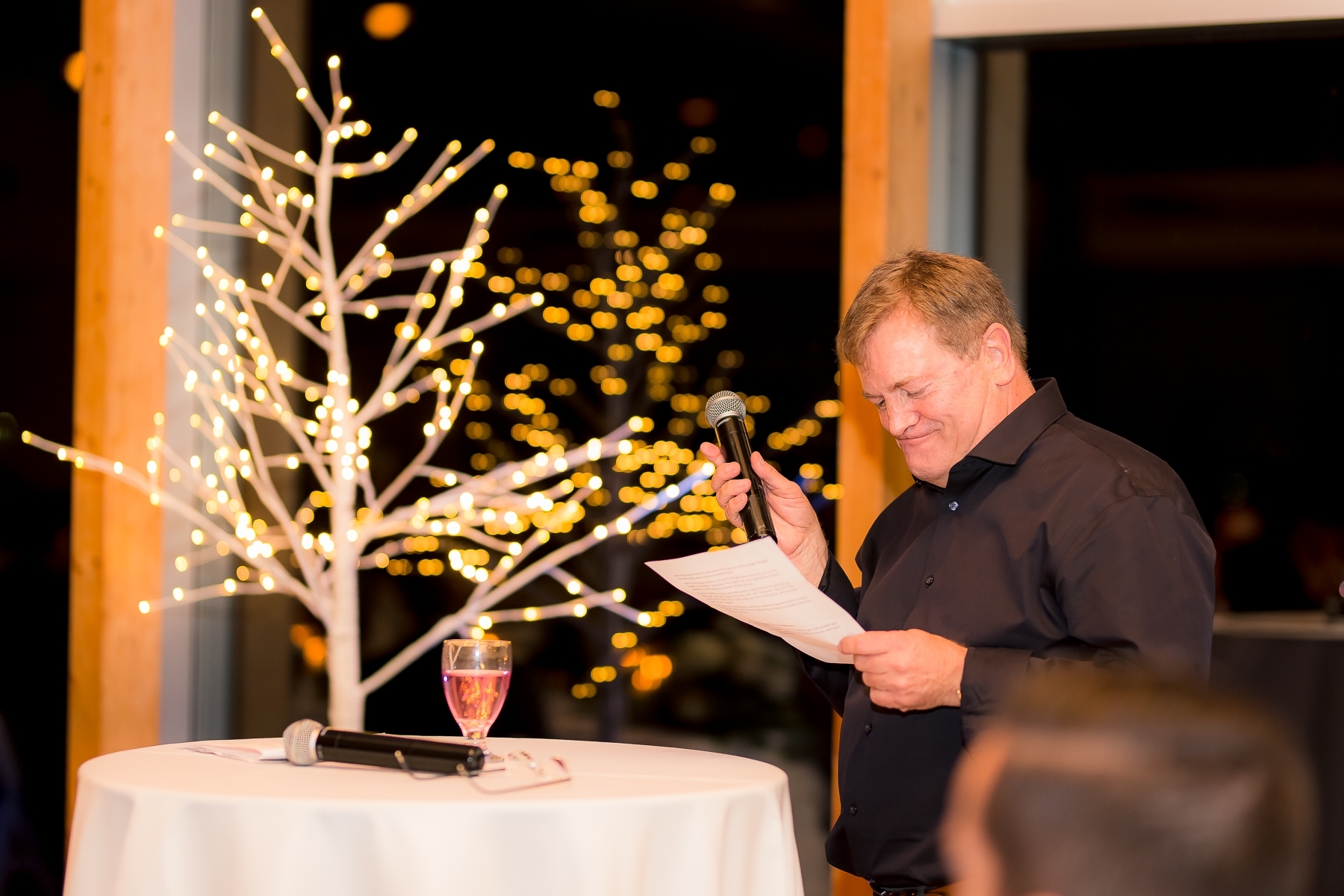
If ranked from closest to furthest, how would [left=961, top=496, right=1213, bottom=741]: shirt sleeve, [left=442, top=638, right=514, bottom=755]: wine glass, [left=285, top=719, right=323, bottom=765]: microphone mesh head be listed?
[left=961, top=496, right=1213, bottom=741]: shirt sleeve
[left=285, top=719, right=323, bottom=765]: microphone mesh head
[left=442, top=638, right=514, bottom=755]: wine glass

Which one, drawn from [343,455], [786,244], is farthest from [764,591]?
[786,244]

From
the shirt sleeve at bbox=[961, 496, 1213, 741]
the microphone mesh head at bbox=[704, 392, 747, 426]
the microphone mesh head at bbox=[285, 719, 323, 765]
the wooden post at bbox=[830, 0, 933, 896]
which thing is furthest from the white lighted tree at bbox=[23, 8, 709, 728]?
the shirt sleeve at bbox=[961, 496, 1213, 741]

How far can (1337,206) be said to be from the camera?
10.2ft

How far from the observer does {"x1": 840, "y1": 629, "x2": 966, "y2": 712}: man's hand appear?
164 centimetres

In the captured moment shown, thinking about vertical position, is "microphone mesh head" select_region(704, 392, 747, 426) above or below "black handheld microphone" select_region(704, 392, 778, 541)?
above

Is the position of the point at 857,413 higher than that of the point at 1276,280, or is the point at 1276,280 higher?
the point at 1276,280

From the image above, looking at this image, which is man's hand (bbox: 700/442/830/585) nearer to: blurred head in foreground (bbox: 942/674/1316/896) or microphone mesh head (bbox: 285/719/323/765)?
microphone mesh head (bbox: 285/719/323/765)

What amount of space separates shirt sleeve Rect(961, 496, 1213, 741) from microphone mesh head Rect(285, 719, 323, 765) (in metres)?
0.83

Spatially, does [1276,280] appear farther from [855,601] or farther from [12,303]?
[12,303]

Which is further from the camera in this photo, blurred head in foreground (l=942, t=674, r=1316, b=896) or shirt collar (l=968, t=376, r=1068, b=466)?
shirt collar (l=968, t=376, r=1068, b=466)

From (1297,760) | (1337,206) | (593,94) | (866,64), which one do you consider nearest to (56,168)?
(593,94)

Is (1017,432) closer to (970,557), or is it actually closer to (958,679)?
(970,557)

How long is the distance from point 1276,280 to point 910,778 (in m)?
1.93

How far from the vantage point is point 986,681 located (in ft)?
5.40
